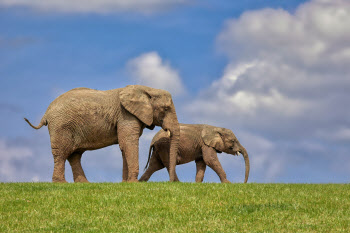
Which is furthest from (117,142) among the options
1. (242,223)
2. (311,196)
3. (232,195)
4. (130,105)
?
(242,223)

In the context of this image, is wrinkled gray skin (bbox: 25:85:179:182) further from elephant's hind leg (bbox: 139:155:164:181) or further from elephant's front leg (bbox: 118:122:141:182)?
elephant's hind leg (bbox: 139:155:164:181)

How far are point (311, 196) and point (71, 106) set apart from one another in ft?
34.7

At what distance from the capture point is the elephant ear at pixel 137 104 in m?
21.7

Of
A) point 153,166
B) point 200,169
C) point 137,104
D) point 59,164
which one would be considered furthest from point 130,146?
point 200,169

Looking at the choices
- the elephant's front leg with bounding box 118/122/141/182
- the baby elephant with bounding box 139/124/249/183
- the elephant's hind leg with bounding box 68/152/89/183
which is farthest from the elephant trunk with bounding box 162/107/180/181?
the elephant's hind leg with bounding box 68/152/89/183

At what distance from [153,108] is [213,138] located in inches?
200

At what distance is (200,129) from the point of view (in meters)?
26.7

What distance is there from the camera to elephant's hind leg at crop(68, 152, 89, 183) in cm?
2331

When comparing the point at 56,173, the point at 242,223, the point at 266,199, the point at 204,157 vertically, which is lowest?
the point at 242,223

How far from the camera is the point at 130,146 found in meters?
21.4

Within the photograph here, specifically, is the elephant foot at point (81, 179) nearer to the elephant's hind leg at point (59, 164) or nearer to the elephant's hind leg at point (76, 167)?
the elephant's hind leg at point (76, 167)

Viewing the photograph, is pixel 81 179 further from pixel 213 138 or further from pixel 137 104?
pixel 213 138

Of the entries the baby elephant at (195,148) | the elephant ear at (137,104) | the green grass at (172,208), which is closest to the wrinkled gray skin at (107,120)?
the elephant ear at (137,104)

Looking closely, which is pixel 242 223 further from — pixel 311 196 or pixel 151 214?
pixel 311 196
